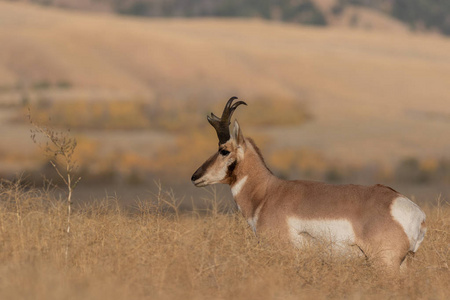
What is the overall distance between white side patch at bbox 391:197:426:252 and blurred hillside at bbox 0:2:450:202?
456 cm

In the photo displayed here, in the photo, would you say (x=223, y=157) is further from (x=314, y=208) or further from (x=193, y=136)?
(x=193, y=136)

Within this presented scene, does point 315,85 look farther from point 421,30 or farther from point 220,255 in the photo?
point 421,30

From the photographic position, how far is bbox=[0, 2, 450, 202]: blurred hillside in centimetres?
3266

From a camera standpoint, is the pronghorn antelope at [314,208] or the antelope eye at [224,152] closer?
the pronghorn antelope at [314,208]

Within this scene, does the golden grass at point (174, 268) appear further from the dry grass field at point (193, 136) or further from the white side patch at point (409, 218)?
the white side patch at point (409, 218)

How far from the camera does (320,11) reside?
160 metres

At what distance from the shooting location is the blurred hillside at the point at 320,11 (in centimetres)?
15675

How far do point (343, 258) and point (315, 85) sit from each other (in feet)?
198

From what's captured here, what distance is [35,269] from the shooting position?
8.78m

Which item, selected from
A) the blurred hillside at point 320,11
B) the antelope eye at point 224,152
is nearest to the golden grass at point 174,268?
the antelope eye at point 224,152

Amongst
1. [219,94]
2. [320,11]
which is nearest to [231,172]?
[219,94]

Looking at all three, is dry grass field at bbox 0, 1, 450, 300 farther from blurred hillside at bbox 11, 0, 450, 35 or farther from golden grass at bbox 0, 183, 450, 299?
blurred hillside at bbox 11, 0, 450, 35

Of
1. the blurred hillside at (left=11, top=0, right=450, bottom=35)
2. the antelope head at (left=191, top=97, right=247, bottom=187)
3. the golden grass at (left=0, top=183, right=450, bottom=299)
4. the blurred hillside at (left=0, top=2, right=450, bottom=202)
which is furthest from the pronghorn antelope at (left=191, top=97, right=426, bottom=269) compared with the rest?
the blurred hillside at (left=11, top=0, right=450, bottom=35)

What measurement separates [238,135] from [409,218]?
7.61ft
